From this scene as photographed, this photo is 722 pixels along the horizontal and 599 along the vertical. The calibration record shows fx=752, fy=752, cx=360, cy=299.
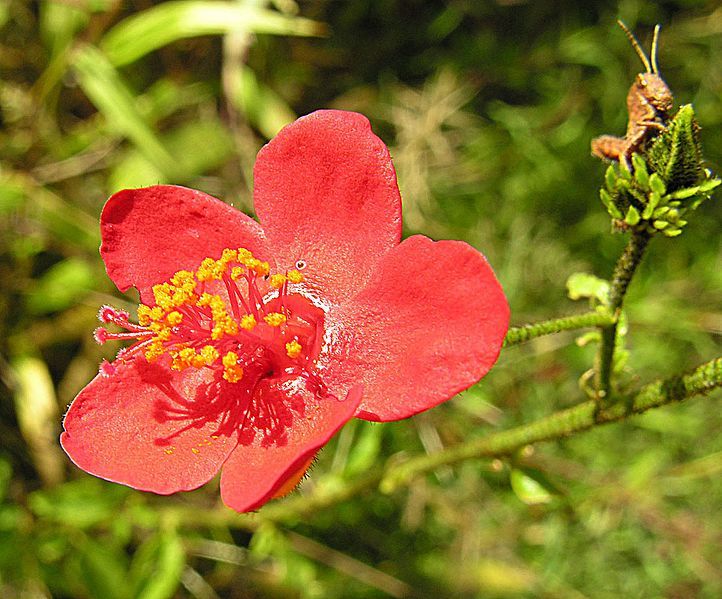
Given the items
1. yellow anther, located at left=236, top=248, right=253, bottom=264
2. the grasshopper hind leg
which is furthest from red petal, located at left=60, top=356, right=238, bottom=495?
the grasshopper hind leg

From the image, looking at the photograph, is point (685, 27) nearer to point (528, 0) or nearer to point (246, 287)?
point (528, 0)

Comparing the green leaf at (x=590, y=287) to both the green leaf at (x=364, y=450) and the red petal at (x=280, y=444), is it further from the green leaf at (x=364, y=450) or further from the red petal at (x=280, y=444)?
the green leaf at (x=364, y=450)

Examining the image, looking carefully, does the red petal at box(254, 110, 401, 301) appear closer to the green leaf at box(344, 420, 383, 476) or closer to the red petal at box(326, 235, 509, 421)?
the red petal at box(326, 235, 509, 421)

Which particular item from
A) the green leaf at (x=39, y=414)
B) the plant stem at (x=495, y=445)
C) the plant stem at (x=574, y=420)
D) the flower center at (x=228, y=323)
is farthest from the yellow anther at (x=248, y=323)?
the green leaf at (x=39, y=414)

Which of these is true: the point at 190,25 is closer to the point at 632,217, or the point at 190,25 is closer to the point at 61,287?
the point at 61,287

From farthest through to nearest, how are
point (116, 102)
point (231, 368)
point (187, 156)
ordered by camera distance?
point (187, 156) → point (116, 102) → point (231, 368)

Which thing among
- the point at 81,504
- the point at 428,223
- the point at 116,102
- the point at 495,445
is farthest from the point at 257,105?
the point at 495,445
